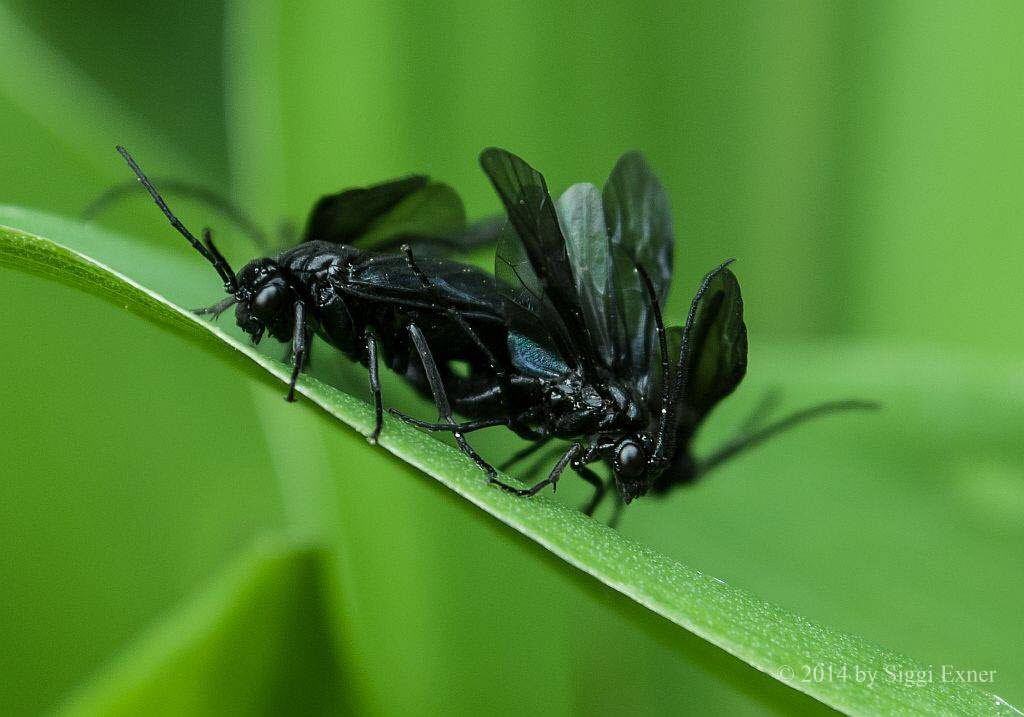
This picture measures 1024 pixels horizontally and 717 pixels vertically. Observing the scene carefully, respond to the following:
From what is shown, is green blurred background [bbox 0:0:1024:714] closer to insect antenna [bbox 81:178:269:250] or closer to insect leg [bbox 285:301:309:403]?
insect antenna [bbox 81:178:269:250]

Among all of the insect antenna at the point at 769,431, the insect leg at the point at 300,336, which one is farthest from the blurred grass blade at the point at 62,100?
the insect antenna at the point at 769,431

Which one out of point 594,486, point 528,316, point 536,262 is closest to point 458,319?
point 528,316

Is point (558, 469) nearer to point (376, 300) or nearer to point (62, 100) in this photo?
point (376, 300)

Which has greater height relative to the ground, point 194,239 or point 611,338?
point 194,239

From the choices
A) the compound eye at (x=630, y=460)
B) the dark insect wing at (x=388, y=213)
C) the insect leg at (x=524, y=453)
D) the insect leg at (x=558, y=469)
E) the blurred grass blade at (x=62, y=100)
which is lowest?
the insect leg at (x=524, y=453)

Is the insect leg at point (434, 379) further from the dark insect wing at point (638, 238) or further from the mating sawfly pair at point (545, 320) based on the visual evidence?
the dark insect wing at point (638, 238)
